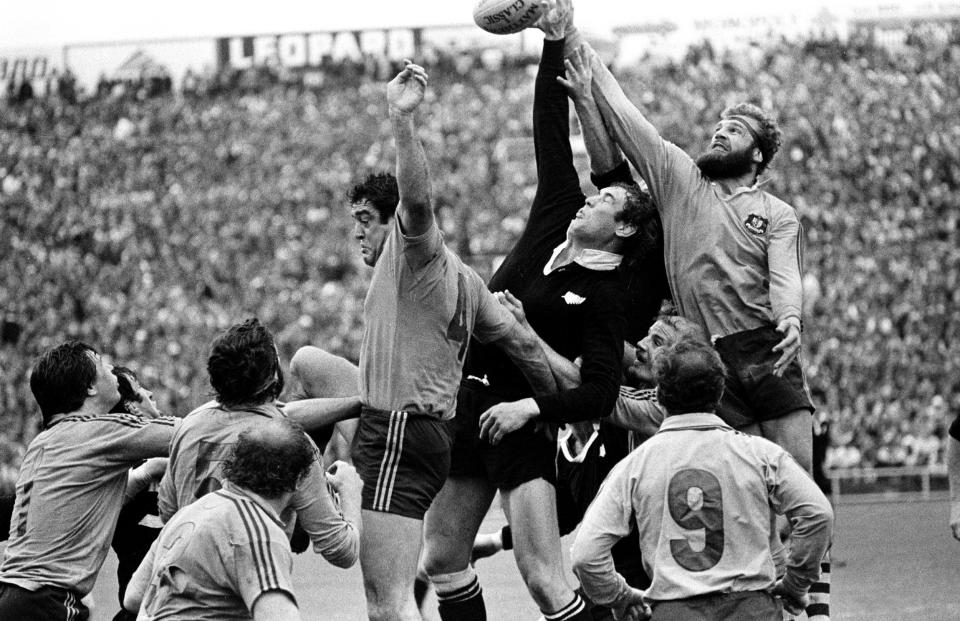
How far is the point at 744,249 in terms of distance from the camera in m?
5.88

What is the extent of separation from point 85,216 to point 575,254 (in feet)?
76.7

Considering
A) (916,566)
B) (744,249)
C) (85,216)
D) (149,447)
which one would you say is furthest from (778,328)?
(85,216)

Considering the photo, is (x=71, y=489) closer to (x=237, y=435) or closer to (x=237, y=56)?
(x=237, y=435)

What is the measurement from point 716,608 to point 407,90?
2032 mm

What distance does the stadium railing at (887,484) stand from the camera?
63.7ft

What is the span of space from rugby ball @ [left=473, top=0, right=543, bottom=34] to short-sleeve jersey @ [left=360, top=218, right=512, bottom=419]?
1.34m

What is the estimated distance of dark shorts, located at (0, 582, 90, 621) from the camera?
5.19 m

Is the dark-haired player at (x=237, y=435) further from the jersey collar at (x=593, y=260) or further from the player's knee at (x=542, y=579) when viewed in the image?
the jersey collar at (x=593, y=260)

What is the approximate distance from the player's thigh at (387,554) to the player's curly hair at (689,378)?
1.17m

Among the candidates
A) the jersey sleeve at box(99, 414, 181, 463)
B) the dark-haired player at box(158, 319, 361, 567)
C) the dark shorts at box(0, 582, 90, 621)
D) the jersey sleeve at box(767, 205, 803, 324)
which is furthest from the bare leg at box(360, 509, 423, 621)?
the jersey sleeve at box(767, 205, 803, 324)

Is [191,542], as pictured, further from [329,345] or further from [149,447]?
[329,345]

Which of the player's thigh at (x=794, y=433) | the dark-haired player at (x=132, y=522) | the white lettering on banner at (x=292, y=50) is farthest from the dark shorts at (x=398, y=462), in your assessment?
the white lettering on banner at (x=292, y=50)

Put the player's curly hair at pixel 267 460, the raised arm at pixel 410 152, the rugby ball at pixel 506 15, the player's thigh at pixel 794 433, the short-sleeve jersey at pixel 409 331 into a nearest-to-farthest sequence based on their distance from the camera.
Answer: the player's curly hair at pixel 267 460
the raised arm at pixel 410 152
the short-sleeve jersey at pixel 409 331
the player's thigh at pixel 794 433
the rugby ball at pixel 506 15

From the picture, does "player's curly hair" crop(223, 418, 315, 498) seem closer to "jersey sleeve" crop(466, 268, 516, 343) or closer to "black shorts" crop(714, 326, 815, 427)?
"jersey sleeve" crop(466, 268, 516, 343)
